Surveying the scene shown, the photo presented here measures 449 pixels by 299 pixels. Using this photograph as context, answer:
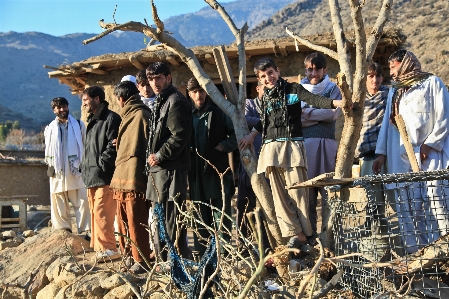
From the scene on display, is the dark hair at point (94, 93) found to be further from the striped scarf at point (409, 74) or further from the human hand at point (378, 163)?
the striped scarf at point (409, 74)

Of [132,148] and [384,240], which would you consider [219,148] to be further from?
[384,240]

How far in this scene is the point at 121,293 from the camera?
4.30m

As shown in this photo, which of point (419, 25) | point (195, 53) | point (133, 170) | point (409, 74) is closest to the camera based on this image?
point (409, 74)

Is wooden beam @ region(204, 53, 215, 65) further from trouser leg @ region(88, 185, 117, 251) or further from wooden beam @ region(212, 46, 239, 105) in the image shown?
wooden beam @ region(212, 46, 239, 105)

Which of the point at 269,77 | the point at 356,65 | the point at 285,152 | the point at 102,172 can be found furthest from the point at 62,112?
the point at 356,65

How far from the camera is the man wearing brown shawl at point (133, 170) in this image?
15.4 feet

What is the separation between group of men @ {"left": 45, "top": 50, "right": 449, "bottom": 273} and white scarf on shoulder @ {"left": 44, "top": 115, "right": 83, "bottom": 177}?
1.23 metres

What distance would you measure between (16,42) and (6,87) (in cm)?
2516

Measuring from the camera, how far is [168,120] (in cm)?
450

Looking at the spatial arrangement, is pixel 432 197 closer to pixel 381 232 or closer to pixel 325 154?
pixel 381 232

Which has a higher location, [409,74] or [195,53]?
[195,53]

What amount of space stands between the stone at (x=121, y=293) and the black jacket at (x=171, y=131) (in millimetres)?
992

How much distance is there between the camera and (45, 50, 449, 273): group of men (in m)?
4.16

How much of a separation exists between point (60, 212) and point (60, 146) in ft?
2.77
